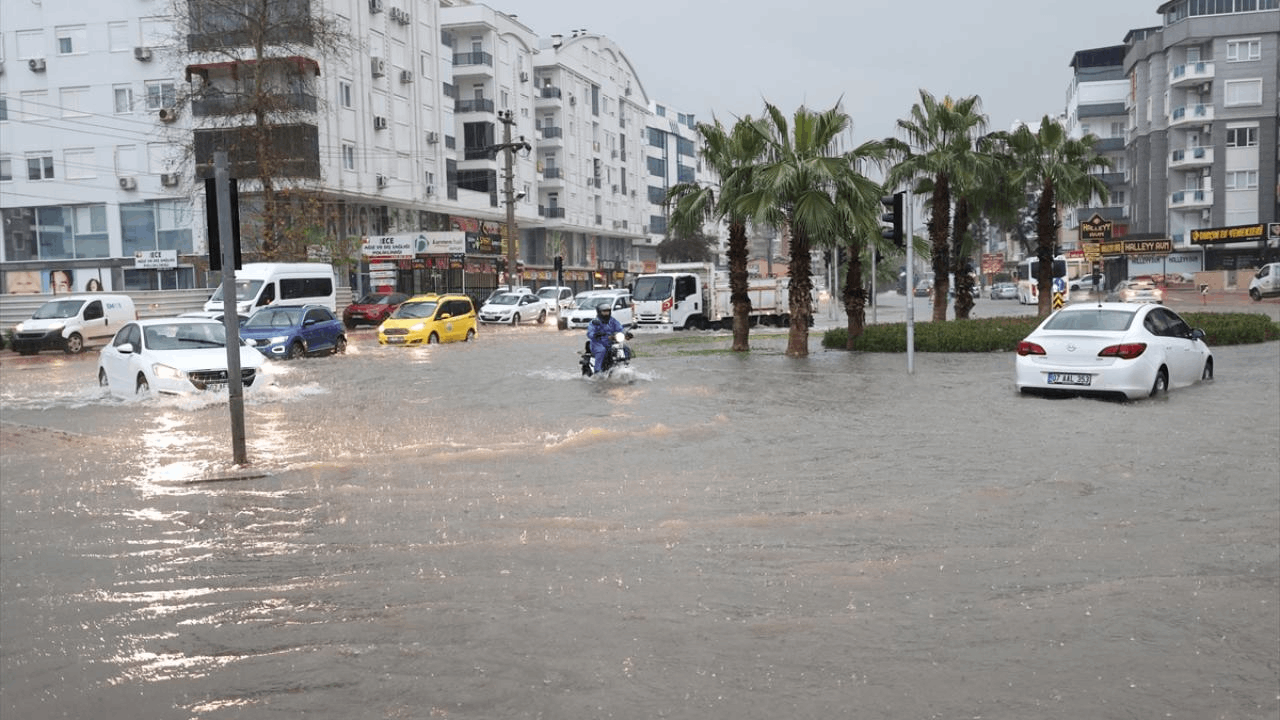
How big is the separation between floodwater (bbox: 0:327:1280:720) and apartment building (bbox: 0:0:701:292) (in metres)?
32.6

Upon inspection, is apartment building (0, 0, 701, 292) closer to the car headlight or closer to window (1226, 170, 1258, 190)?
the car headlight

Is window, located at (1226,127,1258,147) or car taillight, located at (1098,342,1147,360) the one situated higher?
window, located at (1226,127,1258,147)

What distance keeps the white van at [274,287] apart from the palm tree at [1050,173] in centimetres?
2201

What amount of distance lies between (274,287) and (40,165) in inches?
1071

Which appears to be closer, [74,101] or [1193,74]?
[74,101]

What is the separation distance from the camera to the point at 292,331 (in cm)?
2847

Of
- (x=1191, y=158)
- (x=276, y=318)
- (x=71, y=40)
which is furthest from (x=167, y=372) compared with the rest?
(x=1191, y=158)

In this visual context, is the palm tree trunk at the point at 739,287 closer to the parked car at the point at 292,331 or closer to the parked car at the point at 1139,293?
the parked car at the point at 292,331

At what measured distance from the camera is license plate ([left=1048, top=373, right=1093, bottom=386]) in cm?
1584

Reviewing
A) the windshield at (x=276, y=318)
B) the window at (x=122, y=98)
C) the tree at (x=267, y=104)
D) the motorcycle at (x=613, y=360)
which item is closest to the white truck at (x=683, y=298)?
the windshield at (x=276, y=318)

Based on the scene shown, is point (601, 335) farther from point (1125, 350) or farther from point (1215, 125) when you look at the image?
point (1215, 125)

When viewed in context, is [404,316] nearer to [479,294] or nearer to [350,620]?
[350,620]

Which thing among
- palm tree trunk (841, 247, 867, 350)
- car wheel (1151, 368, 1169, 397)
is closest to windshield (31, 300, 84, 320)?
palm tree trunk (841, 247, 867, 350)

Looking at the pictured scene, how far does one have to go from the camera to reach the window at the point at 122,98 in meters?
55.0
